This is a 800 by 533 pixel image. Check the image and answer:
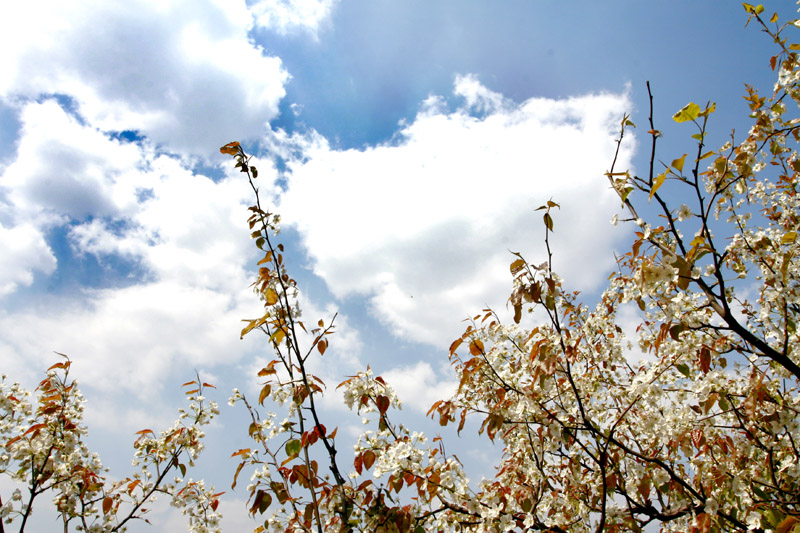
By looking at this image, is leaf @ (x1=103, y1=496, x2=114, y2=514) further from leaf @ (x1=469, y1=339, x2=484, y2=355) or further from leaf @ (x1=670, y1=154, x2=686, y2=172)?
leaf @ (x1=670, y1=154, x2=686, y2=172)

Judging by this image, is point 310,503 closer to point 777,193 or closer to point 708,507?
point 708,507

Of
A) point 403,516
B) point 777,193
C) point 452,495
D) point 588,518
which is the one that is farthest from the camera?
point 777,193

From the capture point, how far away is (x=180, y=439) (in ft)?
12.7

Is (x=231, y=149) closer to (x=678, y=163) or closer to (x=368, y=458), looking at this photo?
(x=368, y=458)

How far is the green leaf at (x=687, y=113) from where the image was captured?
7.77 feet

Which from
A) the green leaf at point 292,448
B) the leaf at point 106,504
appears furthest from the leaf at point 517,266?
the leaf at point 106,504

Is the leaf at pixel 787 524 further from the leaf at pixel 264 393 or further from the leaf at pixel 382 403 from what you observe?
the leaf at pixel 264 393

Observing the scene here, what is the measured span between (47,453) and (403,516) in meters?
2.97

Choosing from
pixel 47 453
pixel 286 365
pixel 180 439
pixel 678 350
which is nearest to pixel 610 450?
pixel 678 350

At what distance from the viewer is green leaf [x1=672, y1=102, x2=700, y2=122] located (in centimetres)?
237

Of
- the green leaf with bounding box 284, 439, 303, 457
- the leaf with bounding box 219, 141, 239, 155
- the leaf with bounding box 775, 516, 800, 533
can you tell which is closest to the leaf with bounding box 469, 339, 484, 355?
the green leaf with bounding box 284, 439, 303, 457

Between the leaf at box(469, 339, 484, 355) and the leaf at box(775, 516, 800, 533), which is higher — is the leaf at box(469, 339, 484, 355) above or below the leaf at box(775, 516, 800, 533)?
above

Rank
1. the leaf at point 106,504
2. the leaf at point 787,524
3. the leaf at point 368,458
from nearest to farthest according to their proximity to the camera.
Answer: the leaf at point 787,524 < the leaf at point 368,458 < the leaf at point 106,504

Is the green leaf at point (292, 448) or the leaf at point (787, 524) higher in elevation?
Answer: the green leaf at point (292, 448)
